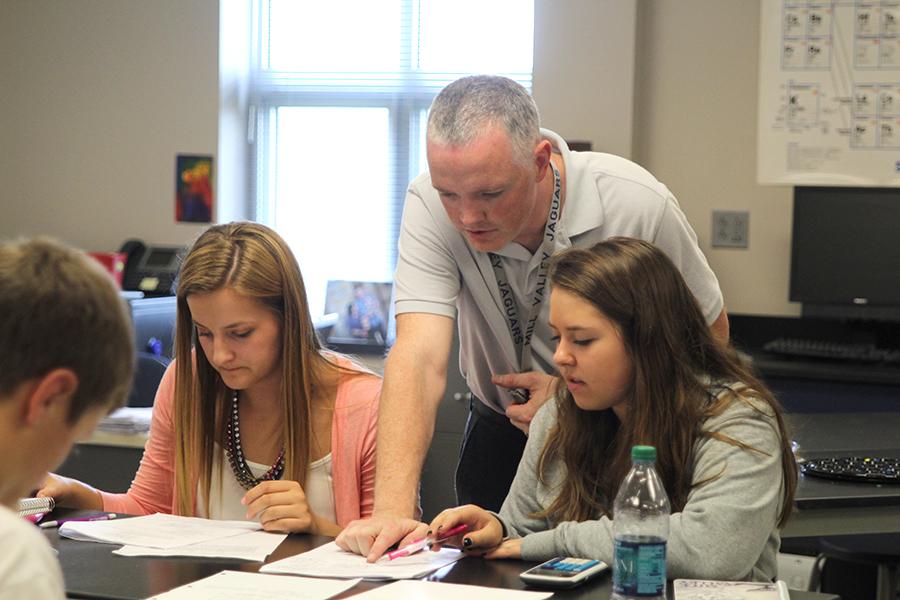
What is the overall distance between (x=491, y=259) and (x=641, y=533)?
2.39 feet

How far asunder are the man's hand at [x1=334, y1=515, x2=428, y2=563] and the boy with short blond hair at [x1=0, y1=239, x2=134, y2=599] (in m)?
0.64

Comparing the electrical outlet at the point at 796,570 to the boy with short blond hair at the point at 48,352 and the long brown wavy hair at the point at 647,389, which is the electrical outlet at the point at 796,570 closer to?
the long brown wavy hair at the point at 647,389

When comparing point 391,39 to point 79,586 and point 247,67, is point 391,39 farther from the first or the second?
point 79,586

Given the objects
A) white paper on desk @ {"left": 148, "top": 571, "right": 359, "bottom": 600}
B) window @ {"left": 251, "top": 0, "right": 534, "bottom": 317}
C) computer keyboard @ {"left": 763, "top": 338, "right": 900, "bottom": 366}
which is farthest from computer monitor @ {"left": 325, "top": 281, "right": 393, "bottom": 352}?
white paper on desk @ {"left": 148, "top": 571, "right": 359, "bottom": 600}

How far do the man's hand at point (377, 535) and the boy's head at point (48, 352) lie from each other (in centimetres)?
64

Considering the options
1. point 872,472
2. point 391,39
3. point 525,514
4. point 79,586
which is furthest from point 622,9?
point 79,586

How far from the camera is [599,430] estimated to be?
5.74ft

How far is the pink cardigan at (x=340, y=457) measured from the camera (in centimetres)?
194

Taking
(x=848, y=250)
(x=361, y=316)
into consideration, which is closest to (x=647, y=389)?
(x=848, y=250)

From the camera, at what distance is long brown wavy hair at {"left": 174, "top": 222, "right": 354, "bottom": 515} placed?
1936mm

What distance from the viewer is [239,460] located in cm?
198

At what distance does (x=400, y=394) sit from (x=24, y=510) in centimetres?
61

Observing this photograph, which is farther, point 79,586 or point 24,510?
point 24,510

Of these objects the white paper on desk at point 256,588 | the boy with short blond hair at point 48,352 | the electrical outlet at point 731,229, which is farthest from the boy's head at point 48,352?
the electrical outlet at point 731,229
